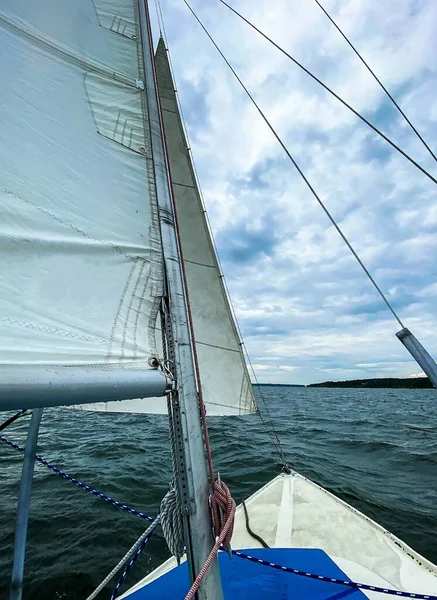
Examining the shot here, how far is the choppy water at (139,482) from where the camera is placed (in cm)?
413

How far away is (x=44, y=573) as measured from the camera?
3.86m

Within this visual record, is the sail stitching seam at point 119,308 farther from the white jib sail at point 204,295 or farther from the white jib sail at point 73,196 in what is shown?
the white jib sail at point 204,295

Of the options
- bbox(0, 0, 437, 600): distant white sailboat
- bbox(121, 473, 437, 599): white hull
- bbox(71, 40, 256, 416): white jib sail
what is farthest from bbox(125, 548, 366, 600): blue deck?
bbox(71, 40, 256, 416): white jib sail

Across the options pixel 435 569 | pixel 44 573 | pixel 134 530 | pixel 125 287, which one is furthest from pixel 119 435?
pixel 125 287

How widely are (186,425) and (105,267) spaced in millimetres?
1013

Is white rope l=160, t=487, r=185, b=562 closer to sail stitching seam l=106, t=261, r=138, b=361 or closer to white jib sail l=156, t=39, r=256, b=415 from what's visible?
sail stitching seam l=106, t=261, r=138, b=361

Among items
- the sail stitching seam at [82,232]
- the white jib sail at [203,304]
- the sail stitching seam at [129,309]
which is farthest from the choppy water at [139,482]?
the sail stitching seam at [82,232]

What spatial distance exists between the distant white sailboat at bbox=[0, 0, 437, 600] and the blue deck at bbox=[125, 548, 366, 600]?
2 centimetres

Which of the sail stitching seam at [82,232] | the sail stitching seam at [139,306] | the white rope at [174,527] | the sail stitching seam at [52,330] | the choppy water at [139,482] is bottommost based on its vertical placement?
the choppy water at [139,482]

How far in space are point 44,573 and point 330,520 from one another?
3.79 metres

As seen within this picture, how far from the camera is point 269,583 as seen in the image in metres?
2.92

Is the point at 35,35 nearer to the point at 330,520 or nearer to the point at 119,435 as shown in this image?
the point at 330,520

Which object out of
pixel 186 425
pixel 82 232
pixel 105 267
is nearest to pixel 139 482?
pixel 186 425

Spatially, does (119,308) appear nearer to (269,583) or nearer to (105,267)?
(105,267)
